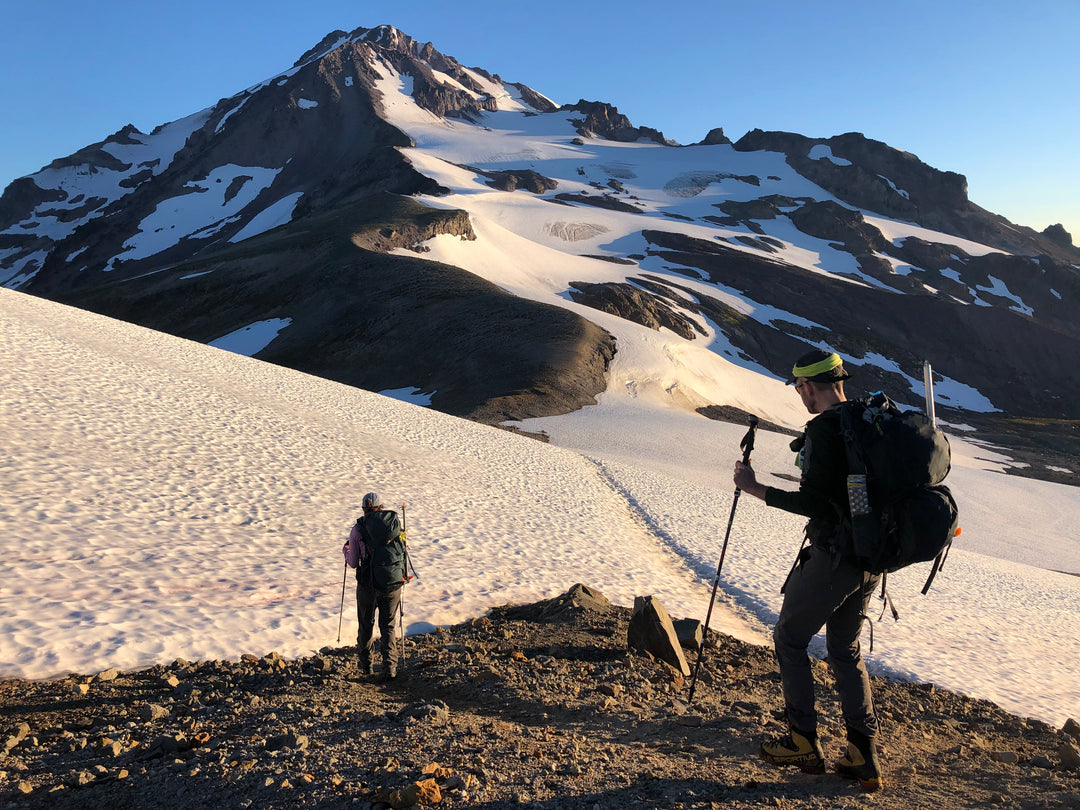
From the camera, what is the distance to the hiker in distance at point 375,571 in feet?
25.4

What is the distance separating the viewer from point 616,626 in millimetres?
9297

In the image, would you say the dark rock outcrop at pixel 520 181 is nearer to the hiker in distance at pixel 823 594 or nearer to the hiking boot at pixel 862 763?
the hiker in distance at pixel 823 594

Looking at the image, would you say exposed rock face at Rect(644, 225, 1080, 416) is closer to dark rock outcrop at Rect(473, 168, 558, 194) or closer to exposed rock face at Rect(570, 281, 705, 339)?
exposed rock face at Rect(570, 281, 705, 339)

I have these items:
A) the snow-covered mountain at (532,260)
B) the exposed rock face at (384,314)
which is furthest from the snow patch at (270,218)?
the exposed rock face at (384,314)

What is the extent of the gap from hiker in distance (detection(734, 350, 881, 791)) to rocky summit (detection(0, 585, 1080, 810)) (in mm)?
244

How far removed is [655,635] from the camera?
323 inches

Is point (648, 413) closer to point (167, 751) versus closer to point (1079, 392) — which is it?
point (167, 751)

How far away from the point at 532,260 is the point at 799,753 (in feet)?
263

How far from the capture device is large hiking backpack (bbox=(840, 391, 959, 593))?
4.59 m

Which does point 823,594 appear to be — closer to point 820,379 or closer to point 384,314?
point 820,379

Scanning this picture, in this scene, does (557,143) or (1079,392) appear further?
(557,143)

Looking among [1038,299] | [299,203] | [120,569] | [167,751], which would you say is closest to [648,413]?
[120,569]

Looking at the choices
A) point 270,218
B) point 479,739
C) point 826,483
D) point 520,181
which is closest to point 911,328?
point 520,181

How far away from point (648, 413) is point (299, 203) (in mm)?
98115
